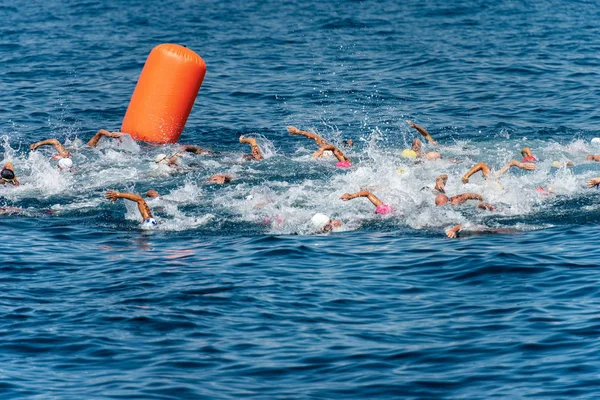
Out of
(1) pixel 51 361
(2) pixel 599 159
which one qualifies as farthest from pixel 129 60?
(1) pixel 51 361

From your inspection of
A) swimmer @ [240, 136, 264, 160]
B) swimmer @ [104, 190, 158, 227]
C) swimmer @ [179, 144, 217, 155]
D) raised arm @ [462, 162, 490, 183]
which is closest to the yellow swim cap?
raised arm @ [462, 162, 490, 183]

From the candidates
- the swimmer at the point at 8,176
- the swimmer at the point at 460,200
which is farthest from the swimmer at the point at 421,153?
the swimmer at the point at 8,176

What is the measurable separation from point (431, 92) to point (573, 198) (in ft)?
31.9

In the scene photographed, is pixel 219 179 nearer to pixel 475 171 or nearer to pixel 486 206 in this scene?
pixel 475 171

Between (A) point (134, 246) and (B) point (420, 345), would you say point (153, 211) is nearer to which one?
(A) point (134, 246)

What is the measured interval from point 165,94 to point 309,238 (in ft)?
20.6

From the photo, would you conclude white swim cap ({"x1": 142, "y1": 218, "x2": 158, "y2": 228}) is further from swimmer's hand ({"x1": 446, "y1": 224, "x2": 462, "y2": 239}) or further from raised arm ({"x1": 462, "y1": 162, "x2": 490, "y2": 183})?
raised arm ({"x1": 462, "y1": 162, "x2": 490, "y2": 183})

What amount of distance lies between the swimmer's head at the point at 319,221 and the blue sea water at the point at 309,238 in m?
0.14

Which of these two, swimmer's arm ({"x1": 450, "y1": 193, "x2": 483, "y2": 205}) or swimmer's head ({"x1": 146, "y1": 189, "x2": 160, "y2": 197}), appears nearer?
swimmer's arm ({"x1": 450, "y1": 193, "x2": 483, "y2": 205})

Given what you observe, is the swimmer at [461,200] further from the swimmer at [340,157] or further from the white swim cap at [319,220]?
the swimmer at [340,157]

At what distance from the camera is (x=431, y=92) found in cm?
2406

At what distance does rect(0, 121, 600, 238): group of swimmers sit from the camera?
1377cm

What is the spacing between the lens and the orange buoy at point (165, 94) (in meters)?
18.2

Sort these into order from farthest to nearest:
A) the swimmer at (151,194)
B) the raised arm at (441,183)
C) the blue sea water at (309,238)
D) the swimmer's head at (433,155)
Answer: the swimmer's head at (433,155) → the swimmer at (151,194) → the raised arm at (441,183) → the blue sea water at (309,238)
